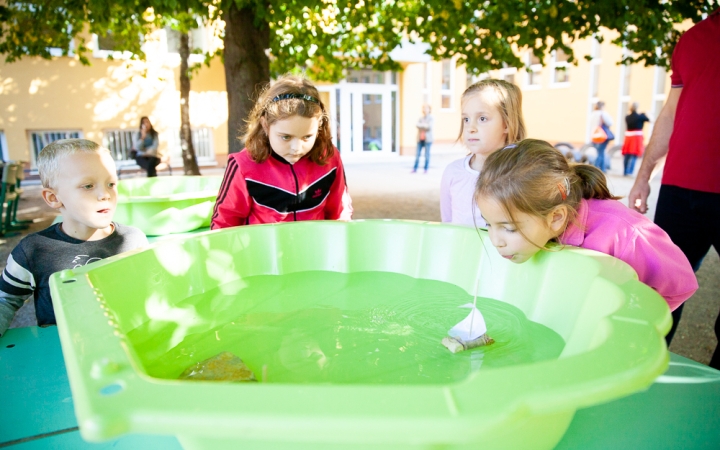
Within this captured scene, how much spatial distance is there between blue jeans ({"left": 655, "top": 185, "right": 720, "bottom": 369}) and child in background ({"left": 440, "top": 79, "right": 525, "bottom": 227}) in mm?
659

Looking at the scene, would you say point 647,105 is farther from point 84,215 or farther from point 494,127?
point 84,215

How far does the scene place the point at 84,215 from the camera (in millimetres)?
1726

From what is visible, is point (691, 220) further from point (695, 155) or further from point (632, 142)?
point (632, 142)

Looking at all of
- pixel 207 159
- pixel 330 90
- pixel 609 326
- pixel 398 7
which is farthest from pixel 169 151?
pixel 609 326

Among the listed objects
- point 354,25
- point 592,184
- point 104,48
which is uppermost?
point 104,48

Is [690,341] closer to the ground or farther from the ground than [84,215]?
closer to the ground

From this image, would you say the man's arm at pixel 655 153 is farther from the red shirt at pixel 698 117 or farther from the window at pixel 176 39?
the window at pixel 176 39

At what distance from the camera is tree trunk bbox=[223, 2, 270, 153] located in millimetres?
4168

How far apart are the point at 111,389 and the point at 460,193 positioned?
188cm

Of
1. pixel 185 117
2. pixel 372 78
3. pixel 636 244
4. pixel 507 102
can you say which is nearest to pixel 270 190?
pixel 507 102

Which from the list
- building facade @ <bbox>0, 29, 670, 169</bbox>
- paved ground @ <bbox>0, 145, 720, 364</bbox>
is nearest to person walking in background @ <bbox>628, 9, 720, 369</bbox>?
paved ground @ <bbox>0, 145, 720, 364</bbox>

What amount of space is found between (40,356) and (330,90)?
1421cm

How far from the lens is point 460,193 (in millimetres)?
2326

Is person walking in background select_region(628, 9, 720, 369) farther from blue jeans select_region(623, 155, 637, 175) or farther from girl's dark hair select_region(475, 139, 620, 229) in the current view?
blue jeans select_region(623, 155, 637, 175)
